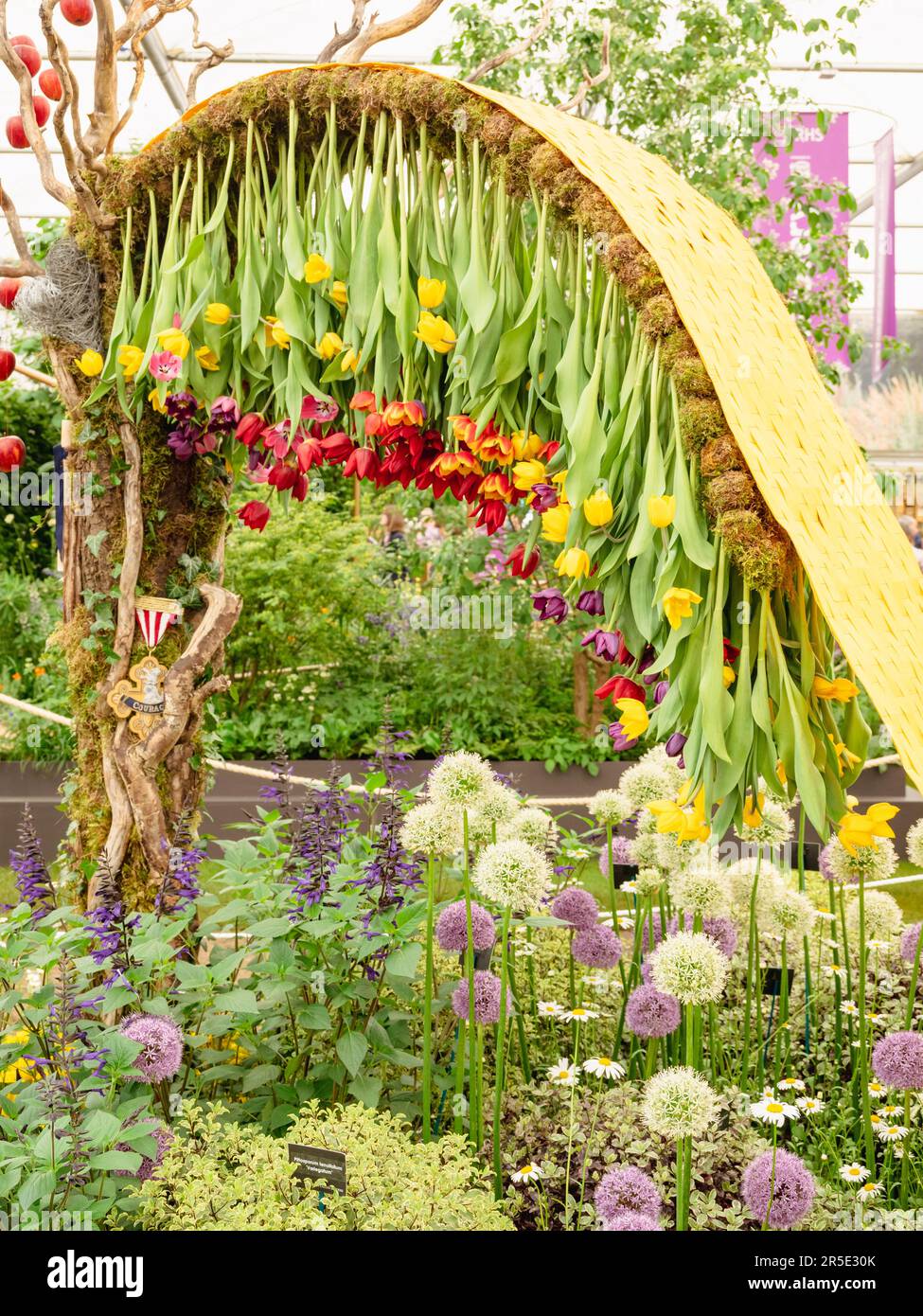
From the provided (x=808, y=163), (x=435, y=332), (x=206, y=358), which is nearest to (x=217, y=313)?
(x=206, y=358)

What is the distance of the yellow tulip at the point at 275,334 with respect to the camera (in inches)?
71.0

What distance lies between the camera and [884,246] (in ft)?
20.2

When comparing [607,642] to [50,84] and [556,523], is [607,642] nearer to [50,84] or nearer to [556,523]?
[556,523]

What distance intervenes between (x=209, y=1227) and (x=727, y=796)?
0.83 m

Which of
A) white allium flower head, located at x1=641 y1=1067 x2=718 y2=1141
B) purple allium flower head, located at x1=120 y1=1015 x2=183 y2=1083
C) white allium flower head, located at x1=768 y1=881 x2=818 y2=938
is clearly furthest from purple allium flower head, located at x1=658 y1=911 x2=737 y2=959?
purple allium flower head, located at x1=120 y1=1015 x2=183 y2=1083

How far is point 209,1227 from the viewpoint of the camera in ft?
4.32

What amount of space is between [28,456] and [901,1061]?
20.7 ft

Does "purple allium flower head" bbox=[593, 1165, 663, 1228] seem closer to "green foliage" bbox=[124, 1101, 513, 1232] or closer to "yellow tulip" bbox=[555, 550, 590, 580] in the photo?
"green foliage" bbox=[124, 1101, 513, 1232]

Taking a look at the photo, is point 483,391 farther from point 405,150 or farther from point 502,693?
point 502,693

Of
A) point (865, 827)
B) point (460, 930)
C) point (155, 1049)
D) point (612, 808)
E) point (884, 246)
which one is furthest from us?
point (884, 246)

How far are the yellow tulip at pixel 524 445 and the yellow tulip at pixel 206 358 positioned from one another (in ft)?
1.98

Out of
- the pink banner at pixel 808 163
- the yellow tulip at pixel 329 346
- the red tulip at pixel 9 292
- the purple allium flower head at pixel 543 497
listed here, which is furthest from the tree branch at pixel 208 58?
the pink banner at pixel 808 163

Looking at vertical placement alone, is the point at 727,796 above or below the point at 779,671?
below

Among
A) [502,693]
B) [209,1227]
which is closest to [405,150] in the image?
[209,1227]
